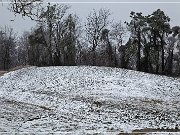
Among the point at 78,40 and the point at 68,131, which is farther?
the point at 78,40

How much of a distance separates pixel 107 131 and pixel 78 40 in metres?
56.4

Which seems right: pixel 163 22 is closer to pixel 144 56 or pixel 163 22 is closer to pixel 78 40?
pixel 144 56

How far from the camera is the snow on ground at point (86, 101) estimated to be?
53.9 feet

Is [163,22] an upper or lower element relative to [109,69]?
upper

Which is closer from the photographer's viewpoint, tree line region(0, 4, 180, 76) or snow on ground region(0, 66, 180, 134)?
snow on ground region(0, 66, 180, 134)

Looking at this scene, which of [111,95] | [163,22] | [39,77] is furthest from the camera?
[163,22]

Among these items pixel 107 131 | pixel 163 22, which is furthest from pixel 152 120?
pixel 163 22

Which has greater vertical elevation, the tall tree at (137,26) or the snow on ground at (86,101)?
the tall tree at (137,26)

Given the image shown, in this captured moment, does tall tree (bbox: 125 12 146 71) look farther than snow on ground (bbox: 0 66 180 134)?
Yes

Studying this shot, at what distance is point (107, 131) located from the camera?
15.1 meters

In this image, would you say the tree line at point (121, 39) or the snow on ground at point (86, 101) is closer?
the snow on ground at point (86, 101)

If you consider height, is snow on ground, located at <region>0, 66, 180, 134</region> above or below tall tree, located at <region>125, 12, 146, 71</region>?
below

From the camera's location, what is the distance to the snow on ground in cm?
1644

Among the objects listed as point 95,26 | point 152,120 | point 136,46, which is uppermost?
point 95,26
